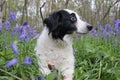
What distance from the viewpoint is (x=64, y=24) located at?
377 centimetres

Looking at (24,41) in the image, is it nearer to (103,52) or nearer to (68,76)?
(68,76)

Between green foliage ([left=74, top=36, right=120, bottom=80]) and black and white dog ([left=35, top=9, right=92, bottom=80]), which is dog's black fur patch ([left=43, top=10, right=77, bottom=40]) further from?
green foliage ([left=74, top=36, right=120, bottom=80])

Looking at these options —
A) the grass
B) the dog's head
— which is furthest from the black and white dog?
the grass

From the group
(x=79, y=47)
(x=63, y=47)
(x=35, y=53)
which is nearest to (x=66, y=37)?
(x=63, y=47)

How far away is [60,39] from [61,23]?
0.68 ft

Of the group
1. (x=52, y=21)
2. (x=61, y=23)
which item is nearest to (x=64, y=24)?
(x=61, y=23)

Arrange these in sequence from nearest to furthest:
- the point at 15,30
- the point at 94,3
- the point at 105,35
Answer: the point at 15,30 → the point at 105,35 → the point at 94,3

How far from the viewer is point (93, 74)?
134 inches

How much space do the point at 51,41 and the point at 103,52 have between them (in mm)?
833

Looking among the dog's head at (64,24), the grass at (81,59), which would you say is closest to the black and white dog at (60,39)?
the dog's head at (64,24)

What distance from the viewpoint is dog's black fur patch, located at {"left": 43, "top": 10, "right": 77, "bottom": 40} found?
12.1ft

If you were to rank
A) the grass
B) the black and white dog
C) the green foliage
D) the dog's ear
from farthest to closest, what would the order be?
the dog's ear
the black and white dog
the green foliage
the grass

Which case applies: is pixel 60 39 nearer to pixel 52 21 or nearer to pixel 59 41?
pixel 59 41

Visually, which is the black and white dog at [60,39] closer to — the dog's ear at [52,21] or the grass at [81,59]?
the dog's ear at [52,21]
